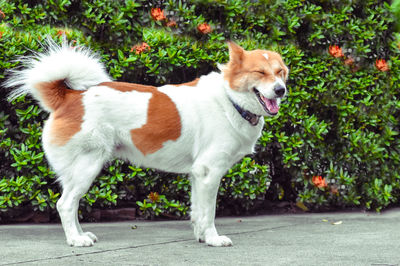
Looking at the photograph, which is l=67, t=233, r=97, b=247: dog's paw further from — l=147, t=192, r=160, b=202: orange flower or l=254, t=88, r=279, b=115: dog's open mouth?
l=254, t=88, r=279, b=115: dog's open mouth

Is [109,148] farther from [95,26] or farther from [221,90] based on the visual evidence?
[95,26]

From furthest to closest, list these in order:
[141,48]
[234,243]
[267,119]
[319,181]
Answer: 1. [319,181]
2. [267,119]
3. [141,48]
4. [234,243]

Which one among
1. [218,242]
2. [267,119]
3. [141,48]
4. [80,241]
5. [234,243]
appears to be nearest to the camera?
[80,241]

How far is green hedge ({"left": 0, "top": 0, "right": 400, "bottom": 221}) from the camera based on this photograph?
4.89 m

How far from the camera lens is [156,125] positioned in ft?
13.5

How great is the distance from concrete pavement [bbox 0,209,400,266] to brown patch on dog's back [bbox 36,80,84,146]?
0.84 metres

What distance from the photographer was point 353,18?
20.0 ft

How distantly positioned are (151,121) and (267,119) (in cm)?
174

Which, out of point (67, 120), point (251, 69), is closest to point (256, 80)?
point (251, 69)

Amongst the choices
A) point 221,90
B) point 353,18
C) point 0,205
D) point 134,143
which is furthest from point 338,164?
point 0,205

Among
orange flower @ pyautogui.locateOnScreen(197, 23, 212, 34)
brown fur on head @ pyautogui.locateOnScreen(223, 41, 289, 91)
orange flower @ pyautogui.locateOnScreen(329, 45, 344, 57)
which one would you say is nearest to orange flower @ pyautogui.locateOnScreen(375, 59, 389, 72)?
orange flower @ pyautogui.locateOnScreen(329, 45, 344, 57)

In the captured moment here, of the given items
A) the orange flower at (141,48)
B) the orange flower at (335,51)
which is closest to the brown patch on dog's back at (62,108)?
the orange flower at (141,48)

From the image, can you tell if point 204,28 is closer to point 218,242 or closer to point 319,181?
point 319,181

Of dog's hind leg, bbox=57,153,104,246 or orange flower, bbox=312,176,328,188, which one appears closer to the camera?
dog's hind leg, bbox=57,153,104,246
